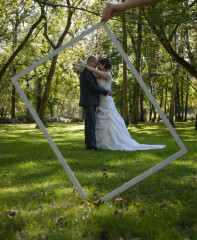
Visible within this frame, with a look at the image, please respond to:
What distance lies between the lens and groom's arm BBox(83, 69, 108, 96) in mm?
5957

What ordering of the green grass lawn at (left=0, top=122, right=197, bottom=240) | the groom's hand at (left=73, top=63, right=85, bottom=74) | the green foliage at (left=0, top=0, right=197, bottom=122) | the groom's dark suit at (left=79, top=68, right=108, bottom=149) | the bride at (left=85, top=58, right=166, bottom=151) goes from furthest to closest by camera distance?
the bride at (left=85, top=58, right=166, bottom=151), the green foliage at (left=0, top=0, right=197, bottom=122), the groom's dark suit at (left=79, top=68, right=108, bottom=149), the groom's hand at (left=73, top=63, right=85, bottom=74), the green grass lawn at (left=0, top=122, right=197, bottom=240)

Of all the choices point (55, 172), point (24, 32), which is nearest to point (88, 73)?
point (55, 172)

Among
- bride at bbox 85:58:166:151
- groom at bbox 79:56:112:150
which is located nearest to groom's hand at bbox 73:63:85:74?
groom at bbox 79:56:112:150

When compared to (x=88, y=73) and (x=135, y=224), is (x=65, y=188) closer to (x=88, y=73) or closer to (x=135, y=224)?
(x=135, y=224)

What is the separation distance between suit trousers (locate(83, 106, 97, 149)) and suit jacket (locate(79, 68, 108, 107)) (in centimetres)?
19

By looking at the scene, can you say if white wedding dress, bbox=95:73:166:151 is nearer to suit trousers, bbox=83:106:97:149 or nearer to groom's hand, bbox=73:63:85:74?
suit trousers, bbox=83:106:97:149

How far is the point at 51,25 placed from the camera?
16672 mm

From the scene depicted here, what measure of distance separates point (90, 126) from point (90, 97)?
0.86m

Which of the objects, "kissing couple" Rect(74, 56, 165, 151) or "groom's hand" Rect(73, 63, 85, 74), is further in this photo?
"kissing couple" Rect(74, 56, 165, 151)

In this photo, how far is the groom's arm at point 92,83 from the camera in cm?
596

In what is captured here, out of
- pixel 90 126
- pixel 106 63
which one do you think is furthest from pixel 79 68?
pixel 90 126

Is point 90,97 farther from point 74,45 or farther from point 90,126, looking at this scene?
point 74,45

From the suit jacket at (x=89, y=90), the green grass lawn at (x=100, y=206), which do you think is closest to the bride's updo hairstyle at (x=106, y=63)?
the suit jacket at (x=89, y=90)

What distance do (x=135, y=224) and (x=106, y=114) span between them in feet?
17.7
